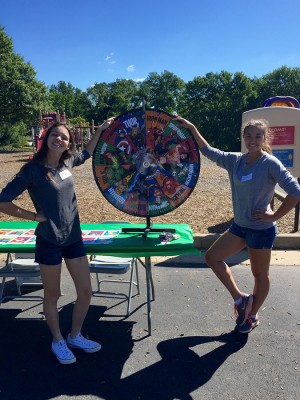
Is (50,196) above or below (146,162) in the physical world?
below

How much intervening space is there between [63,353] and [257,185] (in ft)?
6.62

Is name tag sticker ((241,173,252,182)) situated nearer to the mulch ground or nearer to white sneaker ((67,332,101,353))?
white sneaker ((67,332,101,353))

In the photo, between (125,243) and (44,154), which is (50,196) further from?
(125,243)

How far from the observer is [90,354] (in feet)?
10.4

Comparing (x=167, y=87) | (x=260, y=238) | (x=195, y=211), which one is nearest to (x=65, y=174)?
(x=260, y=238)

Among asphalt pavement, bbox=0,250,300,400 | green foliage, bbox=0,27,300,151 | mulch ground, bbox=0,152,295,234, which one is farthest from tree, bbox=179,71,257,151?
asphalt pavement, bbox=0,250,300,400

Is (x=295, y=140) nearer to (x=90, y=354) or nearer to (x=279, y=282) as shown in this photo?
(x=279, y=282)

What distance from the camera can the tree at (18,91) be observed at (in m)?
31.5

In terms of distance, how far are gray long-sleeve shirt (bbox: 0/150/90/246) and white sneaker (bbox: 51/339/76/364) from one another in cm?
84

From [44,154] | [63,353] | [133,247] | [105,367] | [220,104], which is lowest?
[105,367]

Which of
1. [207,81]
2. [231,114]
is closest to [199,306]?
[231,114]

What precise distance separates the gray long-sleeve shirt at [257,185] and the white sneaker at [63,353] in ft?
5.62

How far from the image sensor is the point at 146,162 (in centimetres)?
362

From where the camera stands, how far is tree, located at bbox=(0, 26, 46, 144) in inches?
1241
